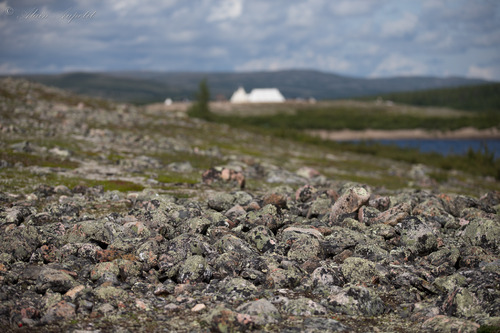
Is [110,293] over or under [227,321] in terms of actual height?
over

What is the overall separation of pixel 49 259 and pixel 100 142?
31.2 m

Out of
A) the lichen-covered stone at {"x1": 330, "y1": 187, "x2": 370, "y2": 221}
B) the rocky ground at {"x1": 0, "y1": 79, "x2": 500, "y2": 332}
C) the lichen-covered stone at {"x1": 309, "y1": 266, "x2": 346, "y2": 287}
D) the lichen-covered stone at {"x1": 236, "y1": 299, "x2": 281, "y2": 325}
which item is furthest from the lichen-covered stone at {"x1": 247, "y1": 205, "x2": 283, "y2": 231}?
the lichen-covered stone at {"x1": 236, "y1": 299, "x2": 281, "y2": 325}

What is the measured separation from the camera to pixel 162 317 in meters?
11.5

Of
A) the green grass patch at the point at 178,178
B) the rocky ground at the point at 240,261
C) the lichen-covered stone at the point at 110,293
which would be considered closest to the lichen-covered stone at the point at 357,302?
the rocky ground at the point at 240,261

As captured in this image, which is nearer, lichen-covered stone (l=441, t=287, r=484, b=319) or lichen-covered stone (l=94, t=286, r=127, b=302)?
lichen-covered stone (l=441, t=287, r=484, b=319)

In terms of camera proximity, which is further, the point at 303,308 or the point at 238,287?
the point at 238,287

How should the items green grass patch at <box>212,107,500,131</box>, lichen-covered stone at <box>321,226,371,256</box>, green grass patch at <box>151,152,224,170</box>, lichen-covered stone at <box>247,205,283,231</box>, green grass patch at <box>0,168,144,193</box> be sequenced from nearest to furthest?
lichen-covered stone at <box>321,226,371,256</box>, lichen-covered stone at <box>247,205,283,231</box>, green grass patch at <box>0,168,144,193</box>, green grass patch at <box>151,152,224,170</box>, green grass patch at <box>212,107,500,131</box>

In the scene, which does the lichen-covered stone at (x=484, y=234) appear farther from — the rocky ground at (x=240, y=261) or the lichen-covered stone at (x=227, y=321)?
the lichen-covered stone at (x=227, y=321)

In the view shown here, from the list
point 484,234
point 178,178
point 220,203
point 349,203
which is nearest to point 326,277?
point 349,203

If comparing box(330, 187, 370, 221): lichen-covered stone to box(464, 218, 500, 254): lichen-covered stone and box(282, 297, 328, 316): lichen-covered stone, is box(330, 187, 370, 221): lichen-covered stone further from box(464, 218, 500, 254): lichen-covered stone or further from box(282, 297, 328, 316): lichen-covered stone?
box(282, 297, 328, 316): lichen-covered stone

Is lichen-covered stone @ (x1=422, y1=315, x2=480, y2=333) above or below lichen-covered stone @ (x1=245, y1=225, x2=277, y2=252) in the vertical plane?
below

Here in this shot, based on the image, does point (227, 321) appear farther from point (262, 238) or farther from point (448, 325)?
point (262, 238)

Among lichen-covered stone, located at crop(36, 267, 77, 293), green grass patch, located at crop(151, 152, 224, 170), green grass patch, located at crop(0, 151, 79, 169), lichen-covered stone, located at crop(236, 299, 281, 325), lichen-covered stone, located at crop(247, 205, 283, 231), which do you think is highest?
green grass patch, located at crop(0, 151, 79, 169)

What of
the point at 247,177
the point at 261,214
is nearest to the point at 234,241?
the point at 261,214
